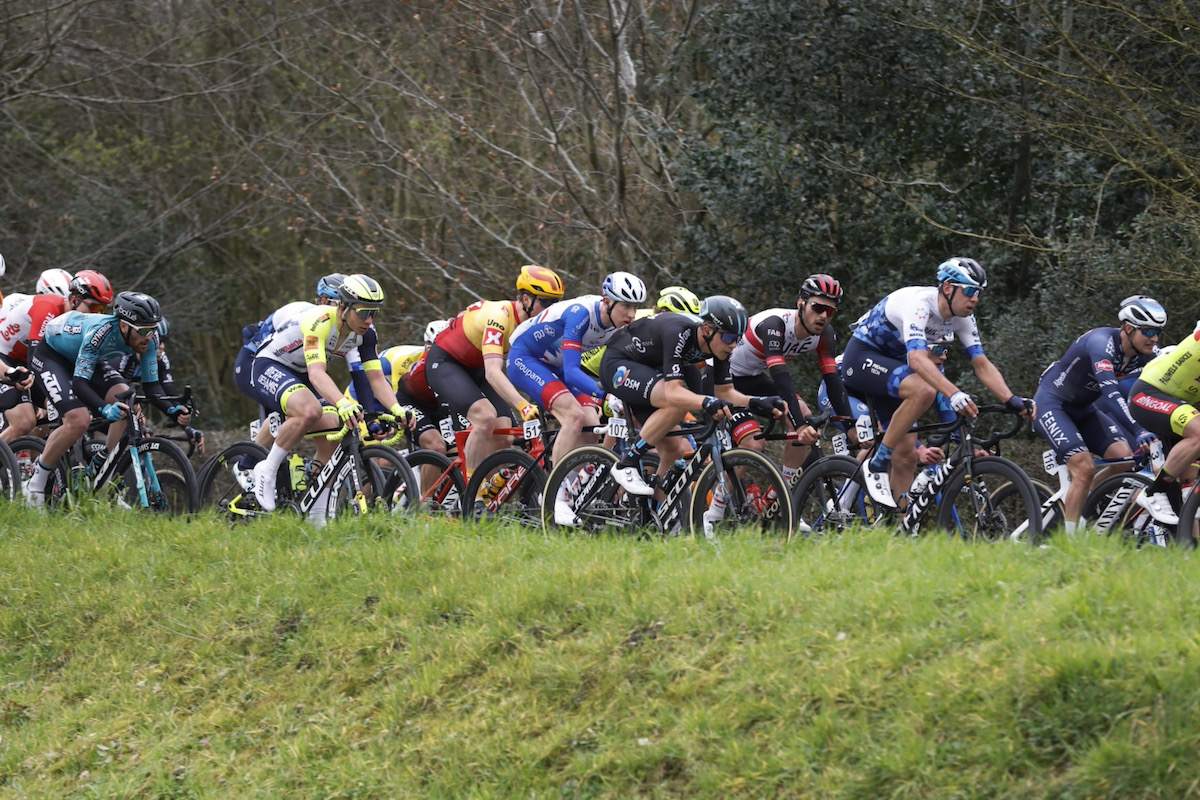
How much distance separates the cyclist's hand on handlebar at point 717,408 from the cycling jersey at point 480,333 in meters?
2.24

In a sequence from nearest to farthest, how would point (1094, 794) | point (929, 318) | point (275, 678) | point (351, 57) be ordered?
point (1094, 794) < point (275, 678) < point (929, 318) < point (351, 57)

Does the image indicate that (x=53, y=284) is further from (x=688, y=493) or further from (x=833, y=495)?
(x=833, y=495)

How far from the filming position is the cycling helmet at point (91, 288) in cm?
1116

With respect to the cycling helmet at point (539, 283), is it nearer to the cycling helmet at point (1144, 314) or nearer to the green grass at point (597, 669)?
the green grass at point (597, 669)

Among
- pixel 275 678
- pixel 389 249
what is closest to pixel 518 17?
pixel 389 249

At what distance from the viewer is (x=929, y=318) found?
9.12 m

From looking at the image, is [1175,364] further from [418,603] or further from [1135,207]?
[1135,207]

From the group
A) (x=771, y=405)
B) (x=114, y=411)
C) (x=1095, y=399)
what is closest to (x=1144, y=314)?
(x=1095, y=399)

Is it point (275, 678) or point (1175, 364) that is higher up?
point (1175, 364)

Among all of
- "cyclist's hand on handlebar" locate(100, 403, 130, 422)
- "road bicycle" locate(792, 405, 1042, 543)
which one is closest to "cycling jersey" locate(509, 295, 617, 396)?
"road bicycle" locate(792, 405, 1042, 543)

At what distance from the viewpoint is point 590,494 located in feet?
29.6

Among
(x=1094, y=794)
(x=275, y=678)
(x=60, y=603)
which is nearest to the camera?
(x=1094, y=794)

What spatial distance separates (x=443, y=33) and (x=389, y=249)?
3092mm

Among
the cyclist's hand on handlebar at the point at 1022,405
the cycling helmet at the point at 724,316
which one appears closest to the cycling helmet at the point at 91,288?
the cycling helmet at the point at 724,316
